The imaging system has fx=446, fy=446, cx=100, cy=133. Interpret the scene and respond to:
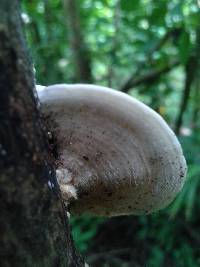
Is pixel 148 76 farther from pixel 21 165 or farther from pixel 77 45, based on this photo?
pixel 21 165

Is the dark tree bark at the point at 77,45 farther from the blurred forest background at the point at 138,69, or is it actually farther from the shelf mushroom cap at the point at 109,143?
the shelf mushroom cap at the point at 109,143

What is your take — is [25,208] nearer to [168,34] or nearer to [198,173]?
[198,173]

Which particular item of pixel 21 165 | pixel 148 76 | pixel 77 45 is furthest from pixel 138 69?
pixel 21 165

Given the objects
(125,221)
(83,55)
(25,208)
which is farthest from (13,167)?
(83,55)

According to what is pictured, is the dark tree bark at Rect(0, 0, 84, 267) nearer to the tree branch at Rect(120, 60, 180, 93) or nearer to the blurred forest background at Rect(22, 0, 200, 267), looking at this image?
the blurred forest background at Rect(22, 0, 200, 267)

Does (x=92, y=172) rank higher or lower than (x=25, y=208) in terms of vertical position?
lower

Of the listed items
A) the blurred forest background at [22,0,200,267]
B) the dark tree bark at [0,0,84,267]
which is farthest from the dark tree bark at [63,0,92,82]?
the dark tree bark at [0,0,84,267]
